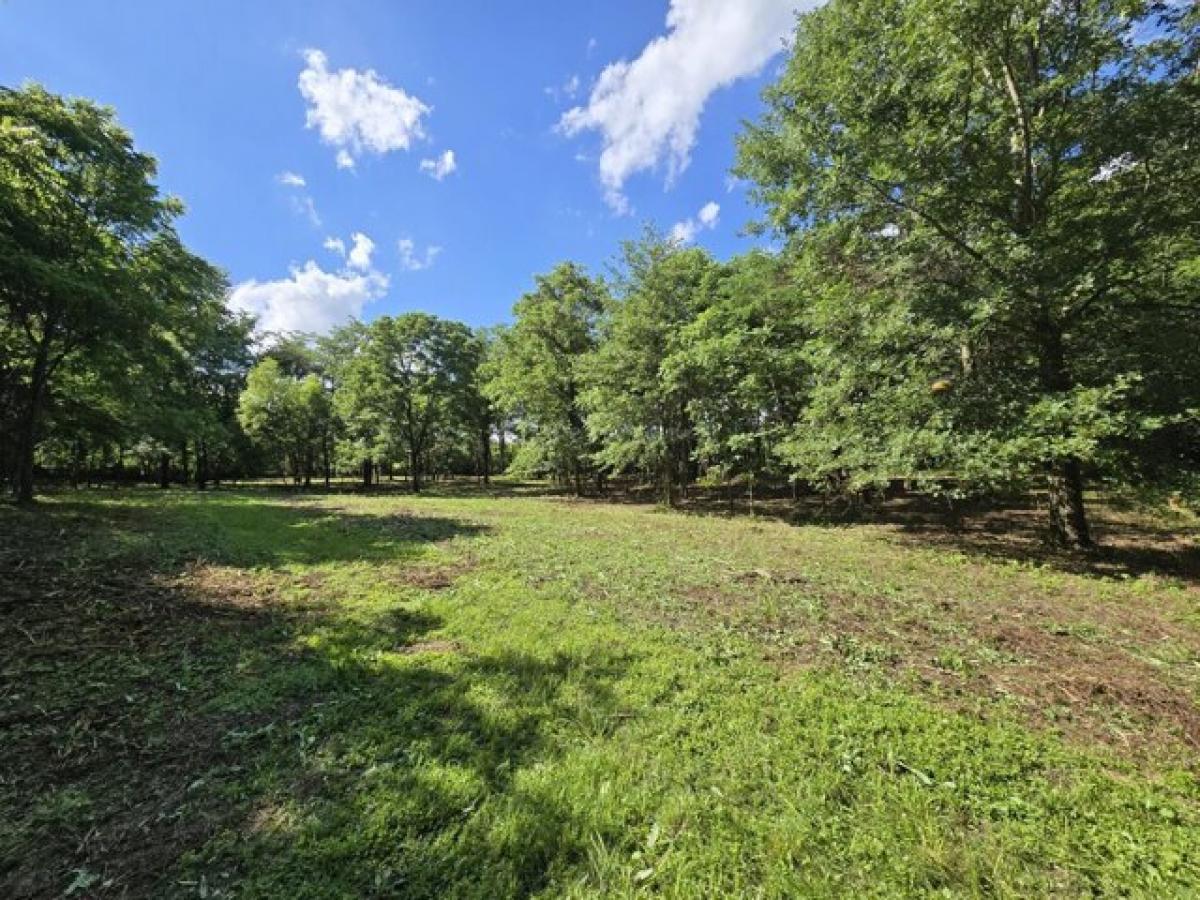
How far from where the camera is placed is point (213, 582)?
6.75 meters

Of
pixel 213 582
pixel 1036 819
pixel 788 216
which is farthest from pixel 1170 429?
pixel 213 582

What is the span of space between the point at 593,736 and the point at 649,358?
1563 cm

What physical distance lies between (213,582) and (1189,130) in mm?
16323

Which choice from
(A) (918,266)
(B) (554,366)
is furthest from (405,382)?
(A) (918,266)

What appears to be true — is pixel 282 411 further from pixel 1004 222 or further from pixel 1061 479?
pixel 1061 479

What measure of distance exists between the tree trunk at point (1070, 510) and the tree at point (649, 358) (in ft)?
33.1

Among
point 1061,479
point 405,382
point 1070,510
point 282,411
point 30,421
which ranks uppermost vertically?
point 405,382

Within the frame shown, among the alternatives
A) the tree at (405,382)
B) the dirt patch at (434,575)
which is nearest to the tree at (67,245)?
the dirt patch at (434,575)

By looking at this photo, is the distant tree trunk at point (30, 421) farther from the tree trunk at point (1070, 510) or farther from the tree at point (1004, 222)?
the tree trunk at point (1070, 510)

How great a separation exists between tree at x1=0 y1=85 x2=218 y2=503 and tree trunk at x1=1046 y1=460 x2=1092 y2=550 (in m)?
20.0

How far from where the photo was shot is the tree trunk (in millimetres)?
8867

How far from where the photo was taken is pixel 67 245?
11430mm

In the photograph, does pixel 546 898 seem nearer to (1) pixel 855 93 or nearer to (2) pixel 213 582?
(2) pixel 213 582

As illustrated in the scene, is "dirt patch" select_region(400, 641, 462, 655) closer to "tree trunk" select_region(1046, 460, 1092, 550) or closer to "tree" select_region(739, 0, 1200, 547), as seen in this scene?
"tree" select_region(739, 0, 1200, 547)
